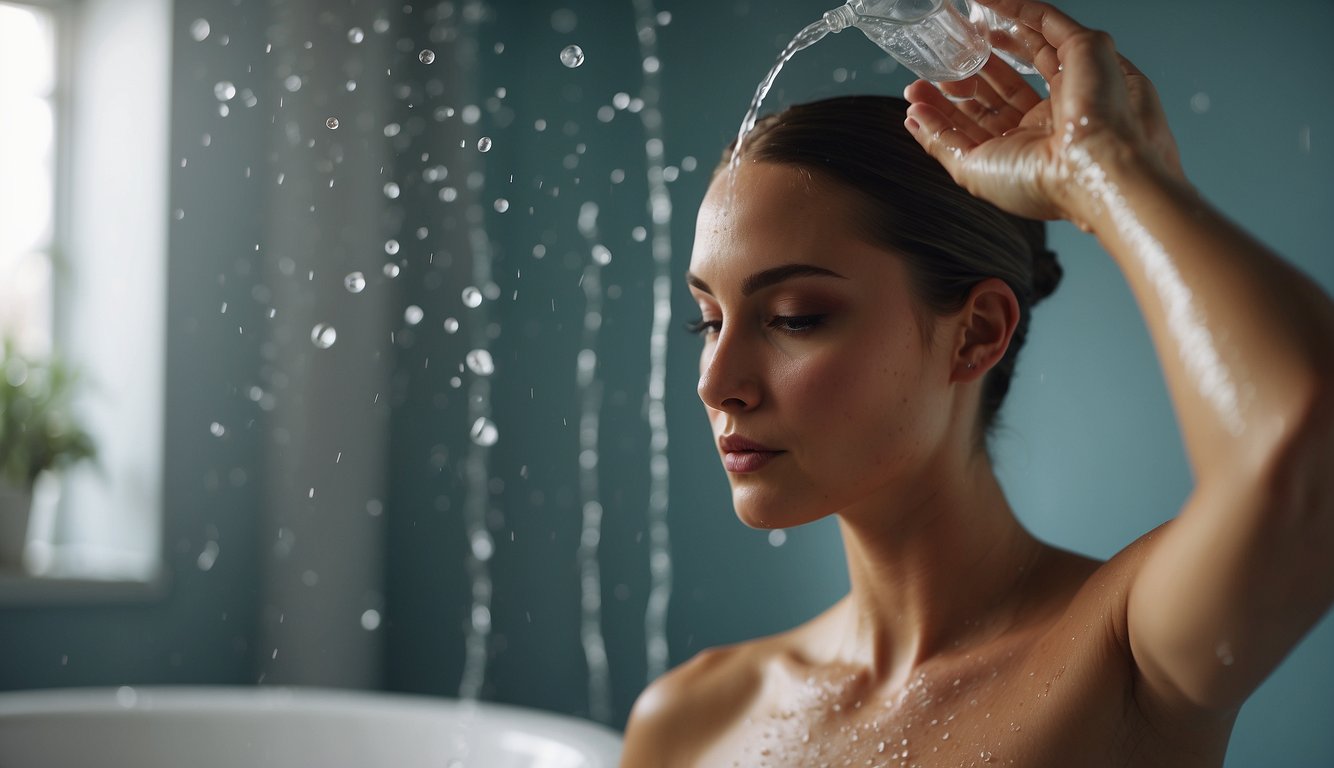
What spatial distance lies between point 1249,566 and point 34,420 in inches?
98.2

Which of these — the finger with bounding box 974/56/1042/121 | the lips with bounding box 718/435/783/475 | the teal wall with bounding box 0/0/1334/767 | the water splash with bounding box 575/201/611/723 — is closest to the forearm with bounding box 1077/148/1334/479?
the finger with bounding box 974/56/1042/121

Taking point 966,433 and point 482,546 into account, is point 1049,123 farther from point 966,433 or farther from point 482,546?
point 482,546

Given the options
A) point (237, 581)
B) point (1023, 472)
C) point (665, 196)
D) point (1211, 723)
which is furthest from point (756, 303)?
point (237, 581)

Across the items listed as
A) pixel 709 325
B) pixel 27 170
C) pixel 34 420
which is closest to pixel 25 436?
pixel 34 420

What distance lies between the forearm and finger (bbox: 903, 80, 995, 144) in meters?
0.21

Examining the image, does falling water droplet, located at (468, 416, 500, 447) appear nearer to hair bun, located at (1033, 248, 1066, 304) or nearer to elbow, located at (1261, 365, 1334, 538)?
hair bun, located at (1033, 248, 1066, 304)

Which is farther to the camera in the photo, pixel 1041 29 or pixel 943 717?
pixel 943 717

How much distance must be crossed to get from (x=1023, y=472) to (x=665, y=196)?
3.10 ft

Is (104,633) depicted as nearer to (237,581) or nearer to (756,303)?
(237,581)

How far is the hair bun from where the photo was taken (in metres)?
1.09

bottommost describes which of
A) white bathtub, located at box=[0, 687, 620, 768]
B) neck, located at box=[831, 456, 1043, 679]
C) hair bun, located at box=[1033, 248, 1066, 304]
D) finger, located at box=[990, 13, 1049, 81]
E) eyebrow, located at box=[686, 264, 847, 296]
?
white bathtub, located at box=[0, 687, 620, 768]

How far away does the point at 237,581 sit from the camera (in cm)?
259

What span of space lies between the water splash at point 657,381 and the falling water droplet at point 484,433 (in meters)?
0.40

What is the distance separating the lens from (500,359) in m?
2.60
